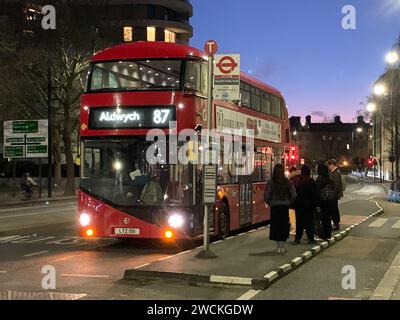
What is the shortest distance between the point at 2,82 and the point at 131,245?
23477 millimetres

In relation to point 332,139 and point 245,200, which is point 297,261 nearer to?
point 245,200

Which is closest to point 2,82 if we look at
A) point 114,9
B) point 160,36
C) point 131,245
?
point 114,9

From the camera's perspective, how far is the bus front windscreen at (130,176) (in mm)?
13391

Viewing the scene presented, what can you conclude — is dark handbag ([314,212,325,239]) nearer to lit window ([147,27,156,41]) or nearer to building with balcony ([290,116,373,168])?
lit window ([147,27,156,41])

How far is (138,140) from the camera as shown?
13.6 meters

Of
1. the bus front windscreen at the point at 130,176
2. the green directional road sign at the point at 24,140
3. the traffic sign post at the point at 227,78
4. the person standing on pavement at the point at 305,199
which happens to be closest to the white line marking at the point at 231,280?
the traffic sign post at the point at 227,78

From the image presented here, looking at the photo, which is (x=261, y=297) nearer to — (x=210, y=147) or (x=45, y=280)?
(x=45, y=280)

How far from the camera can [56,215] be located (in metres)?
25.4

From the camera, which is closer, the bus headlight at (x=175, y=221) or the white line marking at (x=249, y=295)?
the white line marking at (x=249, y=295)

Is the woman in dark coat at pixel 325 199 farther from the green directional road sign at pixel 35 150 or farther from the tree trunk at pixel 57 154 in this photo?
the tree trunk at pixel 57 154

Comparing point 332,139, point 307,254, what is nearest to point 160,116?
point 307,254

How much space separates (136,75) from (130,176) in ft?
7.54

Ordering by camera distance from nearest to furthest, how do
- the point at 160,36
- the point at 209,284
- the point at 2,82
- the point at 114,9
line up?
1. the point at 209,284
2. the point at 2,82
3. the point at 114,9
4. the point at 160,36

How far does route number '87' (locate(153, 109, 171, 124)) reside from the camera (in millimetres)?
13406
